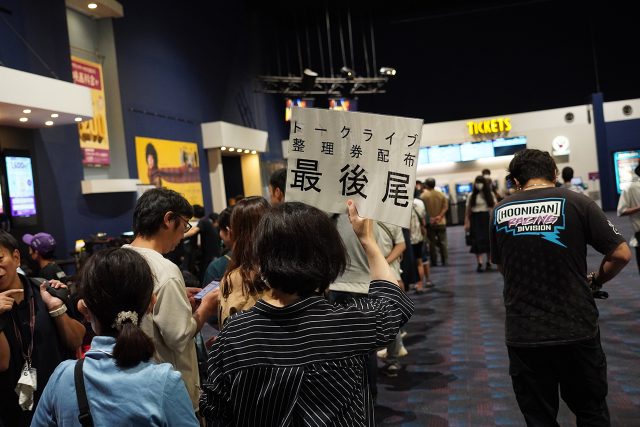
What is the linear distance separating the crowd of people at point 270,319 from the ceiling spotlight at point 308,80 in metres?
11.7

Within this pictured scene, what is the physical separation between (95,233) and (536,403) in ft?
25.4

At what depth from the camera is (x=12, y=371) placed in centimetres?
232

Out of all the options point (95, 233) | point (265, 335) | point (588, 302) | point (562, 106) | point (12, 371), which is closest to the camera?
point (265, 335)

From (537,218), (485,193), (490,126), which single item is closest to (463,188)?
(490,126)

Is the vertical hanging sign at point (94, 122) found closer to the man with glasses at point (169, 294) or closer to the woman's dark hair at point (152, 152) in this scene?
the woman's dark hair at point (152, 152)

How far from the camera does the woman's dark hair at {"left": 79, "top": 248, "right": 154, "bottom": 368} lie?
1.44 metres

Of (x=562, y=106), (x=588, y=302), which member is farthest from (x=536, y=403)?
(x=562, y=106)

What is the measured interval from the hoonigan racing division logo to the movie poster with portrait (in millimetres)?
8131

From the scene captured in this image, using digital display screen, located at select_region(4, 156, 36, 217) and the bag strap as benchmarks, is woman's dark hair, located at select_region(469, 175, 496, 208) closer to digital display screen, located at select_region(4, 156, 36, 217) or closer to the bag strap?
digital display screen, located at select_region(4, 156, 36, 217)

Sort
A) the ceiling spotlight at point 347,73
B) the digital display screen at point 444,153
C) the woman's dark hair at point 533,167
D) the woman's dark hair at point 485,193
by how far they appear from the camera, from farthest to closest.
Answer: the digital display screen at point 444,153 → the ceiling spotlight at point 347,73 → the woman's dark hair at point 485,193 → the woman's dark hair at point 533,167

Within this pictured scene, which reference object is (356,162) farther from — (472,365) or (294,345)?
(472,365)

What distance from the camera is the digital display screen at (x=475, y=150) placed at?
18.9 metres

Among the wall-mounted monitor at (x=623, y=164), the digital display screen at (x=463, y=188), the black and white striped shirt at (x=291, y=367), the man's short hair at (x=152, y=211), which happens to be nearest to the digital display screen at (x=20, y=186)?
the man's short hair at (x=152, y=211)

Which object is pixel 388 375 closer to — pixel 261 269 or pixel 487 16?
pixel 261 269
